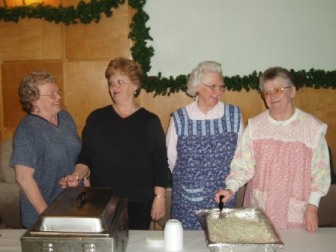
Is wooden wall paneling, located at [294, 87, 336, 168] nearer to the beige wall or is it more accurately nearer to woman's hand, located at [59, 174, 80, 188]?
the beige wall

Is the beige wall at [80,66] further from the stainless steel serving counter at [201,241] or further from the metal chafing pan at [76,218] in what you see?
the metal chafing pan at [76,218]

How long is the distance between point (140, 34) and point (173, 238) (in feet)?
8.90

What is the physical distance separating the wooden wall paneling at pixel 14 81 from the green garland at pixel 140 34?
48 centimetres

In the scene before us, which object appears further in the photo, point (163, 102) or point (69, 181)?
point (163, 102)

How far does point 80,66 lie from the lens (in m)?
4.10

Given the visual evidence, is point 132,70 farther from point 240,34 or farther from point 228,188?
point 240,34

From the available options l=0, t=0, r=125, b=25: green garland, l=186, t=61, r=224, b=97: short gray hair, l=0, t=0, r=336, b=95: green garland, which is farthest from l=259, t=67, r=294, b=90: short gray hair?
l=0, t=0, r=125, b=25: green garland

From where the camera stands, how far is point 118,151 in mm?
2418

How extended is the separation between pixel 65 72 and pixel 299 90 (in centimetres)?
263

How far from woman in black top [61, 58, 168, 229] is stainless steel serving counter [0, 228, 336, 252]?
0.49m

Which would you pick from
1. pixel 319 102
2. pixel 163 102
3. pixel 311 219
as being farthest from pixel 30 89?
pixel 319 102

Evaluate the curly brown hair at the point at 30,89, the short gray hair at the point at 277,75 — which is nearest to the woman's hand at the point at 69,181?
the curly brown hair at the point at 30,89

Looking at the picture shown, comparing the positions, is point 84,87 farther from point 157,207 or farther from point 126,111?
point 157,207

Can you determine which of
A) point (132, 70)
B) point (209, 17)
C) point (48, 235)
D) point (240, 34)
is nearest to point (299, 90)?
point (240, 34)
